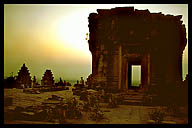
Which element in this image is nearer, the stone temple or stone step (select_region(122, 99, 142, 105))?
stone step (select_region(122, 99, 142, 105))

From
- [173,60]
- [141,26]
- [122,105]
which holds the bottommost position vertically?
[122,105]

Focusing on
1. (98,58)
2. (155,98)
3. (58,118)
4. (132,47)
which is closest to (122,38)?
(132,47)

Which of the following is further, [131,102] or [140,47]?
[140,47]

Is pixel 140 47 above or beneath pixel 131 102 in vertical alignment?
above

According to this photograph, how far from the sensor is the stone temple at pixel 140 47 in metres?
13.9

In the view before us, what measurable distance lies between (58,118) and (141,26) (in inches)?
351

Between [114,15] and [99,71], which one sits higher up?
[114,15]

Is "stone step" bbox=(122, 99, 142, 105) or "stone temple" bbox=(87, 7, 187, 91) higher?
"stone temple" bbox=(87, 7, 187, 91)

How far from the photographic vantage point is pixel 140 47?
1428cm

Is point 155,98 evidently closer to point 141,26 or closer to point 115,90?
point 115,90

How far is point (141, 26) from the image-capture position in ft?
46.3

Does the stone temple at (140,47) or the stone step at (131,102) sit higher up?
the stone temple at (140,47)

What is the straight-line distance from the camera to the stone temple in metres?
13.9

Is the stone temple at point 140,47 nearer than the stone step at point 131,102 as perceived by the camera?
No
